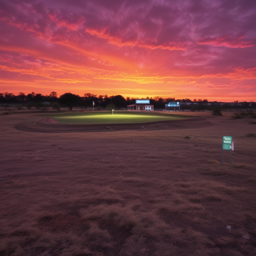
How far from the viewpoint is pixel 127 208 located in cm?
446

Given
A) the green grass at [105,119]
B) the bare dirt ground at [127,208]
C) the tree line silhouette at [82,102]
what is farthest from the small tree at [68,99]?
the bare dirt ground at [127,208]

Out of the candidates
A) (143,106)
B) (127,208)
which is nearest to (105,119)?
(127,208)

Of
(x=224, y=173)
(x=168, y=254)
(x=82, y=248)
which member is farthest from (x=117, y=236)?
(x=224, y=173)

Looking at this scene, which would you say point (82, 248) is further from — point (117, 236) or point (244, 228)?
point (244, 228)

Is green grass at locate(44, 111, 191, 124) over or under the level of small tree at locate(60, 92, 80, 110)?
under

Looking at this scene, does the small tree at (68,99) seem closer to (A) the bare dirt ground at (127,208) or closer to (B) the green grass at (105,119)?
(B) the green grass at (105,119)

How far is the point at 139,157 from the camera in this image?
364 inches

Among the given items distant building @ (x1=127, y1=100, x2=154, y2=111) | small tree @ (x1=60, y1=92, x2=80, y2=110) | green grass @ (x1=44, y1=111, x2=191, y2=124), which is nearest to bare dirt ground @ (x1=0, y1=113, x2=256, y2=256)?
green grass @ (x1=44, y1=111, x2=191, y2=124)

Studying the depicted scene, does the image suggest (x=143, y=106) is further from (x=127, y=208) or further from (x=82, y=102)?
(x=127, y=208)

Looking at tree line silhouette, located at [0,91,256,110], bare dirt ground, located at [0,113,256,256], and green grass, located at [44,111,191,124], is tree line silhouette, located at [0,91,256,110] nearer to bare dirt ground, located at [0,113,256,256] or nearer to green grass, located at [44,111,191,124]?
green grass, located at [44,111,191,124]

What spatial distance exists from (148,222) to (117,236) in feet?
2.50

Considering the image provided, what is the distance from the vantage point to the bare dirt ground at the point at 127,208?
3289mm

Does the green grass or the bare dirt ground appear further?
the green grass

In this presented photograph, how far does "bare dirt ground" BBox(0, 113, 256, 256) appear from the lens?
3289mm
